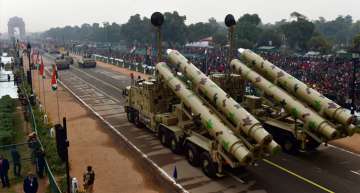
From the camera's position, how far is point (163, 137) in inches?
965

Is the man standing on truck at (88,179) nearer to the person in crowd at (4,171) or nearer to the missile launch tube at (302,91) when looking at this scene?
the person in crowd at (4,171)

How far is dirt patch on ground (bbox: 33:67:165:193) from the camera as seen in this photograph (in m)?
19.2

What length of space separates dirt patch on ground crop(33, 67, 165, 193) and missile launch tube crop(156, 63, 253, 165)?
12.5 ft

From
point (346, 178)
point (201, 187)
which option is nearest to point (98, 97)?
point (201, 187)

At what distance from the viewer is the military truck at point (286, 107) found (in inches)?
818

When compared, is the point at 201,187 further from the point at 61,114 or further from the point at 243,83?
the point at 61,114

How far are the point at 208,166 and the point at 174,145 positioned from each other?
427 cm

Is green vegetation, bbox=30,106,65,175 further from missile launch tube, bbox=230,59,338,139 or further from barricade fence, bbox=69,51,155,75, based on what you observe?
barricade fence, bbox=69,51,155,75

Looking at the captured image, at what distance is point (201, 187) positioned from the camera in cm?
1858

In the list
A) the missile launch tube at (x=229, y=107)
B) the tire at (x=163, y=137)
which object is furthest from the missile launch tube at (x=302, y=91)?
the tire at (x=163, y=137)

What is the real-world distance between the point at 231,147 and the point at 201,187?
2571 millimetres

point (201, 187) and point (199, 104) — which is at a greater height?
point (199, 104)

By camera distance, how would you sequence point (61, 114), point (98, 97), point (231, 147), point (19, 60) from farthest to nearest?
1. point (19, 60)
2. point (98, 97)
3. point (61, 114)
4. point (231, 147)

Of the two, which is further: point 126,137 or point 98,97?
point 98,97
